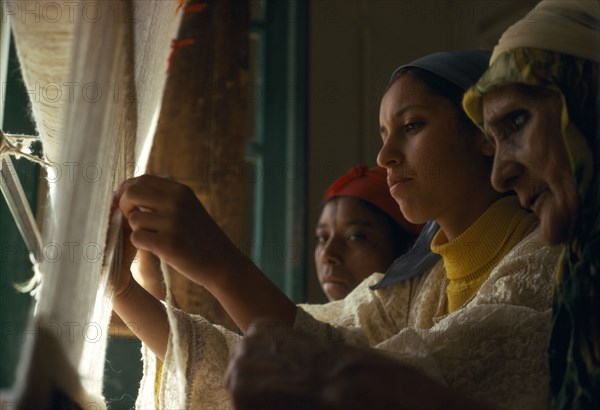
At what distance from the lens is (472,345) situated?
2.81 ft

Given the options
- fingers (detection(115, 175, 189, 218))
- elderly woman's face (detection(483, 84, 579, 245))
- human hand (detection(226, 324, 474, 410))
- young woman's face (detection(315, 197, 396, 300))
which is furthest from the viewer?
young woman's face (detection(315, 197, 396, 300))

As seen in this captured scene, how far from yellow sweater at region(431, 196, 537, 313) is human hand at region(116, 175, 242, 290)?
41cm

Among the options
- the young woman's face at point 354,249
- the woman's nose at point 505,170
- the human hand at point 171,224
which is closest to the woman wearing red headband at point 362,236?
the young woman's face at point 354,249

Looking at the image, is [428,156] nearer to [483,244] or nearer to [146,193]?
[483,244]

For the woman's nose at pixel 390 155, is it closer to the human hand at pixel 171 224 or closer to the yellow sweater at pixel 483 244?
the yellow sweater at pixel 483 244

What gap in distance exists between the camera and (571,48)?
75 centimetres

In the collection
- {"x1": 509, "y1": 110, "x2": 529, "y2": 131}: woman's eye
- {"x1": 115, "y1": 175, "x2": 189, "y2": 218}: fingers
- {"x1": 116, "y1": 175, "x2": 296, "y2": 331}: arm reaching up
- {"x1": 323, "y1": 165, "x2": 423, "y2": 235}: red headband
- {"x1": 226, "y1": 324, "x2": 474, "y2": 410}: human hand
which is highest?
{"x1": 323, "y1": 165, "x2": 423, "y2": 235}: red headband

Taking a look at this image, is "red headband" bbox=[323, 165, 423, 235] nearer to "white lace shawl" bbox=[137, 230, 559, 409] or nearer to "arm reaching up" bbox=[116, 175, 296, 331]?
"white lace shawl" bbox=[137, 230, 559, 409]

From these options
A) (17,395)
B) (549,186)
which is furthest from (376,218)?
(17,395)

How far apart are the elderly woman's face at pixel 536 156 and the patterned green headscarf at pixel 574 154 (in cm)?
2

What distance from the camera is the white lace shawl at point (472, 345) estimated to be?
83 centimetres

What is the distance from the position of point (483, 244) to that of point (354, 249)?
0.81 m

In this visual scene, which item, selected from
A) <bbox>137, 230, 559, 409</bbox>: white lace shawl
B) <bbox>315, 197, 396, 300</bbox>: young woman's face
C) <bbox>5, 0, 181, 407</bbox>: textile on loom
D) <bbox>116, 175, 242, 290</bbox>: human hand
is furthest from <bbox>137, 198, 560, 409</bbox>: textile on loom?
<bbox>315, 197, 396, 300</bbox>: young woman's face

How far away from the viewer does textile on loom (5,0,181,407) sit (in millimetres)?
661
